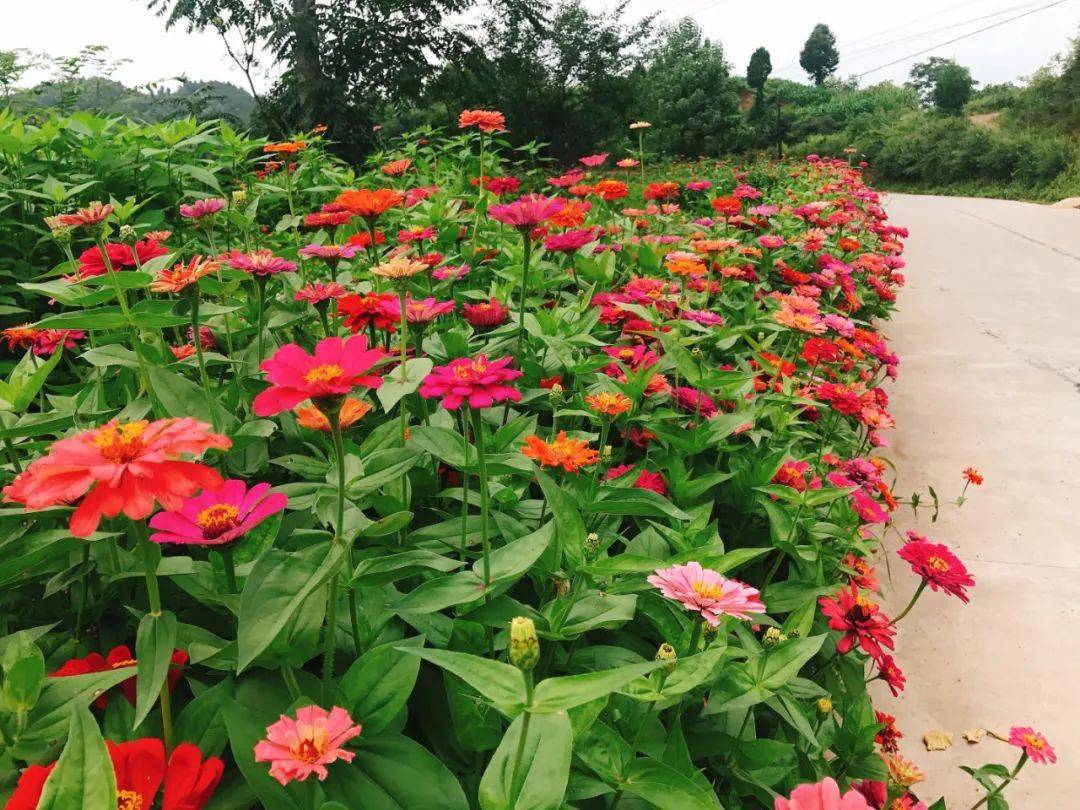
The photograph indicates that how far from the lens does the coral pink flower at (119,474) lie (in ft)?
1.71

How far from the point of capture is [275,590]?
628 millimetres

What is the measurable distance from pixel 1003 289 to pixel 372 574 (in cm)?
578

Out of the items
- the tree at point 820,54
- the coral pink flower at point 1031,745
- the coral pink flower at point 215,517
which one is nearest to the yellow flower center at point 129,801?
the coral pink flower at point 215,517

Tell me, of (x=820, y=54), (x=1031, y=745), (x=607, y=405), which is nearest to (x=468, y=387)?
(x=607, y=405)

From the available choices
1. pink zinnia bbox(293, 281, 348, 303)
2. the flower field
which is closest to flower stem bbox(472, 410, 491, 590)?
the flower field

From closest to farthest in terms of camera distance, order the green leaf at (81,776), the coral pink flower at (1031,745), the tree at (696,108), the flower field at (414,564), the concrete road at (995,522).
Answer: the green leaf at (81,776)
the flower field at (414,564)
the coral pink flower at (1031,745)
the concrete road at (995,522)
the tree at (696,108)

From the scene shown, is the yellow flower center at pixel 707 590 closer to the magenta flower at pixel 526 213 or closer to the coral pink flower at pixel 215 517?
the coral pink flower at pixel 215 517

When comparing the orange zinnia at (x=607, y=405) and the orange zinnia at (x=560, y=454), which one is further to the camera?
the orange zinnia at (x=607, y=405)

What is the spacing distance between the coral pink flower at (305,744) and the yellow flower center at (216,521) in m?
0.20

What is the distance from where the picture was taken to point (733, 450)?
4.71 ft

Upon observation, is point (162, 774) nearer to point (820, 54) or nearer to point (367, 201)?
point (367, 201)

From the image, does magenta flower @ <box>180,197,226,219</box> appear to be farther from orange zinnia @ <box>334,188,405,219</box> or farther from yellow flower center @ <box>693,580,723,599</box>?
yellow flower center @ <box>693,580,723,599</box>

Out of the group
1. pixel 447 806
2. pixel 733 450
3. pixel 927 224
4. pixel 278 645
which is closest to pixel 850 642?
pixel 733 450

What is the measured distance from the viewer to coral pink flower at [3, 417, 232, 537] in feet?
1.71
